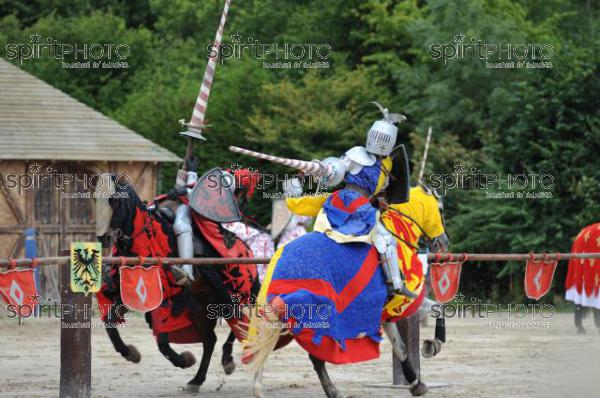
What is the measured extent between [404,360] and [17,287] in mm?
3148

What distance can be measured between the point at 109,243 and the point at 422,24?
17.4m

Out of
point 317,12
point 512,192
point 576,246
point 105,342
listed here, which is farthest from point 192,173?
point 317,12

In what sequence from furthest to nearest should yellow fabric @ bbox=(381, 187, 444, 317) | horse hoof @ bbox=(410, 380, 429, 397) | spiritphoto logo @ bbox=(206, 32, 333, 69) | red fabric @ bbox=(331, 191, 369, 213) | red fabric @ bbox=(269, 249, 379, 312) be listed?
spiritphoto logo @ bbox=(206, 32, 333, 69)
horse hoof @ bbox=(410, 380, 429, 397)
yellow fabric @ bbox=(381, 187, 444, 317)
red fabric @ bbox=(331, 191, 369, 213)
red fabric @ bbox=(269, 249, 379, 312)

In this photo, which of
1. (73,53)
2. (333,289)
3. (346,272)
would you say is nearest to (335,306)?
(333,289)

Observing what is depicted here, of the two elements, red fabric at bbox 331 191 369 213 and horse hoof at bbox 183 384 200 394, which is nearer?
red fabric at bbox 331 191 369 213

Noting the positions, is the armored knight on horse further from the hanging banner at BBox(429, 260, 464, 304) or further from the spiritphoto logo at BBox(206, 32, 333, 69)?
the spiritphoto logo at BBox(206, 32, 333, 69)

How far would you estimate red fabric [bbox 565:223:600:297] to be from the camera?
54.0 feet

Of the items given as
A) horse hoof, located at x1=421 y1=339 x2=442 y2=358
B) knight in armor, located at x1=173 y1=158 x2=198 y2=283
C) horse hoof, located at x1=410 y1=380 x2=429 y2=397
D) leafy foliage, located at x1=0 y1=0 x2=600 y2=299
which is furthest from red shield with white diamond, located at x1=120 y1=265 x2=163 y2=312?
leafy foliage, located at x1=0 y1=0 x2=600 y2=299

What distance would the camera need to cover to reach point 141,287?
10.0 metres

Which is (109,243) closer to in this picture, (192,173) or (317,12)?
(192,173)

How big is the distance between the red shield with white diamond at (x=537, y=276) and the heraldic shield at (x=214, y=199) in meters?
2.83

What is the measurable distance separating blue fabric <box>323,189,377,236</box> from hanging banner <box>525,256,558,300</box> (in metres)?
2.80

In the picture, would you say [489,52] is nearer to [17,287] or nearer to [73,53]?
[73,53]

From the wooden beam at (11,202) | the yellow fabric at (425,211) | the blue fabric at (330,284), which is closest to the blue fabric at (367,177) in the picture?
the blue fabric at (330,284)
